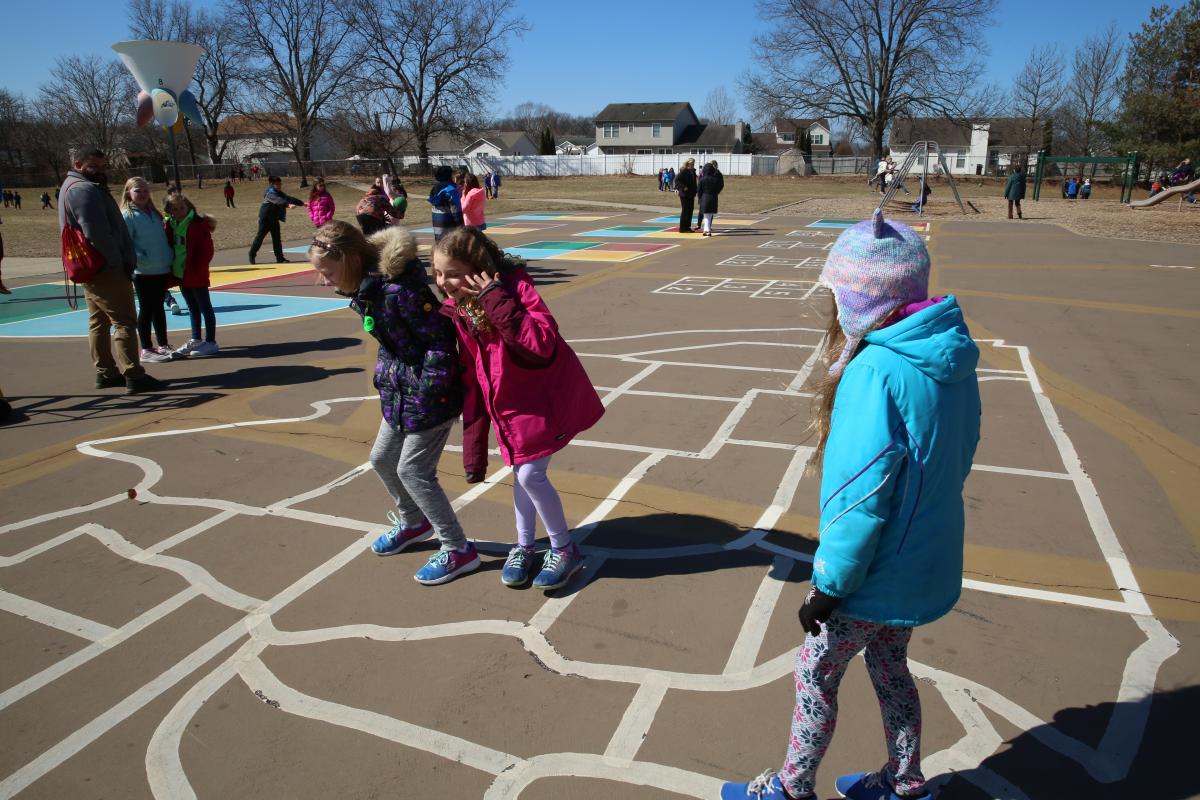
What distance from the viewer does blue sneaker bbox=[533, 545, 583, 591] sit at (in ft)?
11.6

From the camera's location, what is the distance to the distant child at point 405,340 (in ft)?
11.1

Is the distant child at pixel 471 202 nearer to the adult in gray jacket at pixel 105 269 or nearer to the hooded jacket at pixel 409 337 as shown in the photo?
the adult in gray jacket at pixel 105 269

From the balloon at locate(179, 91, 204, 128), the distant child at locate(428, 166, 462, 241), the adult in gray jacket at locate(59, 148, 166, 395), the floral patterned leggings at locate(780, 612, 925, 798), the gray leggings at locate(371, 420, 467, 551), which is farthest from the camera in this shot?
the balloon at locate(179, 91, 204, 128)

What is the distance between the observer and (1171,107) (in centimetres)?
3059

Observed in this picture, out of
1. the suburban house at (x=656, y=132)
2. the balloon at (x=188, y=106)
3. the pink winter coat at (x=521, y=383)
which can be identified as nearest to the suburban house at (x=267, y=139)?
the suburban house at (x=656, y=132)

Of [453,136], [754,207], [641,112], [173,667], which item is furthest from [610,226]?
[641,112]

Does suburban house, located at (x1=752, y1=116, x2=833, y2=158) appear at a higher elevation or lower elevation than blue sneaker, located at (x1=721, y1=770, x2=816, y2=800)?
higher

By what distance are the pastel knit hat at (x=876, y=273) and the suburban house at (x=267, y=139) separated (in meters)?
61.8

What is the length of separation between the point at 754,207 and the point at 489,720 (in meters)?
28.2

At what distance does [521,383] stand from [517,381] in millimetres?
21

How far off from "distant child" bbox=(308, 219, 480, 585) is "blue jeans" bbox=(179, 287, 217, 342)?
534 centimetres

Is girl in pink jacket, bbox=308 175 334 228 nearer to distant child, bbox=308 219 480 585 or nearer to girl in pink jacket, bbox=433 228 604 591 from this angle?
distant child, bbox=308 219 480 585

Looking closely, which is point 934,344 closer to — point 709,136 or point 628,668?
point 628,668

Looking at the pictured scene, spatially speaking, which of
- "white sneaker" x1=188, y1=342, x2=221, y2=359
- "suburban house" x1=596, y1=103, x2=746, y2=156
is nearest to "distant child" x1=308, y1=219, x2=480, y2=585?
"white sneaker" x1=188, y1=342, x2=221, y2=359
